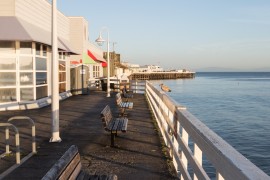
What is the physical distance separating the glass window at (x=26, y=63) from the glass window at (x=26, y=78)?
27cm

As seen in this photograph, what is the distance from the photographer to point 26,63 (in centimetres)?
1578

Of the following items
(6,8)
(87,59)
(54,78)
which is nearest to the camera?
(54,78)

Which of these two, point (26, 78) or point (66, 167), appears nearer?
point (66, 167)

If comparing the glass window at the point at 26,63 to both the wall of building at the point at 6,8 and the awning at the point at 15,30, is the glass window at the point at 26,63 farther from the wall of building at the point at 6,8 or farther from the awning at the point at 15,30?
the wall of building at the point at 6,8

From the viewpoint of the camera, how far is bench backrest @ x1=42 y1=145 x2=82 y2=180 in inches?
124

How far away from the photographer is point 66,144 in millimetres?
8586

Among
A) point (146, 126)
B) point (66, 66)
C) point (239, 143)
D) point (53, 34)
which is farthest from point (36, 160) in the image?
→ point (66, 66)

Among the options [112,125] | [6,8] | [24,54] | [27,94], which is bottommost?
[112,125]

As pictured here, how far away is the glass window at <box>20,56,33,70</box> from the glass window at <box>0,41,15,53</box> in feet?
1.82

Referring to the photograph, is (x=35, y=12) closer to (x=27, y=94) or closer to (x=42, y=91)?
(x=42, y=91)

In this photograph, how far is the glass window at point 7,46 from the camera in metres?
15.0

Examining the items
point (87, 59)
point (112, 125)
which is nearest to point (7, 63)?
point (112, 125)

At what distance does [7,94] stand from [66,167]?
41.5ft

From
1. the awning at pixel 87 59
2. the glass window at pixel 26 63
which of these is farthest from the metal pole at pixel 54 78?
the awning at pixel 87 59
